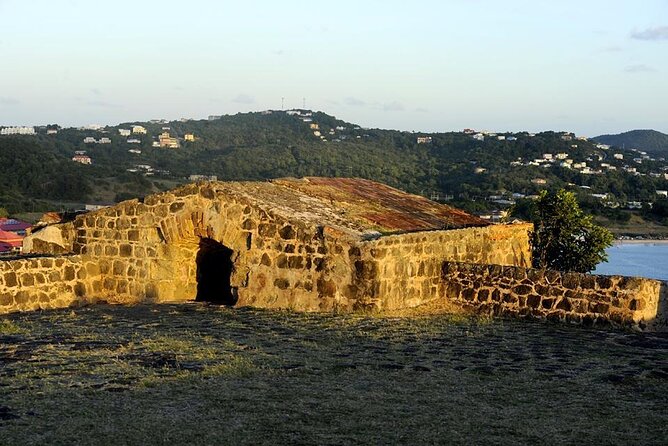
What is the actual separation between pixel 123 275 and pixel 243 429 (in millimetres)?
8526

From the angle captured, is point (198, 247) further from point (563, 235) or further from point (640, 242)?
point (640, 242)

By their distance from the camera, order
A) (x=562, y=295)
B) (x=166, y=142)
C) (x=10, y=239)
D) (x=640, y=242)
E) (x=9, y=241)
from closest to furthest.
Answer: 1. (x=562, y=295)
2. (x=9, y=241)
3. (x=10, y=239)
4. (x=640, y=242)
5. (x=166, y=142)

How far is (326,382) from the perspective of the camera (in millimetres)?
7480

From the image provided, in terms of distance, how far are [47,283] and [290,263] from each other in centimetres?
363

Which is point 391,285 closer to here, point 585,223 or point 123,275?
point 123,275

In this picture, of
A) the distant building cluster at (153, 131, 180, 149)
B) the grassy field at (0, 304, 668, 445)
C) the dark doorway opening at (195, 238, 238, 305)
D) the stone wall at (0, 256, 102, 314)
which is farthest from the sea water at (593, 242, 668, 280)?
the distant building cluster at (153, 131, 180, 149)

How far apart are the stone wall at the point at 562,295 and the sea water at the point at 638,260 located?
4847cm

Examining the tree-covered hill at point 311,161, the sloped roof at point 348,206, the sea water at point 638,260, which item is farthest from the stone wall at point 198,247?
the sea water at point 638,260

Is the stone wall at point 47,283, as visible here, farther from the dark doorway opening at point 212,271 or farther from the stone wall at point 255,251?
the dark doorway opening at point 212,271

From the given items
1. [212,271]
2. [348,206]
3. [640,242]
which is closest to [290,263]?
[348,206]

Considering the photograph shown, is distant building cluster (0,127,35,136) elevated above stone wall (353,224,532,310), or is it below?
above

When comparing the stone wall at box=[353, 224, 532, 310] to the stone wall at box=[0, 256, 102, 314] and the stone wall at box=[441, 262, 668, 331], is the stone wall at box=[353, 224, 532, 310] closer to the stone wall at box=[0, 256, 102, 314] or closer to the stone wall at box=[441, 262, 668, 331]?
the stone wall at box=[441, 262, 668, 331]

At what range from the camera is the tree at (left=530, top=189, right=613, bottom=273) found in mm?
28688

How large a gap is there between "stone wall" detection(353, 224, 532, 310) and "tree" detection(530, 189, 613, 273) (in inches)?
574
